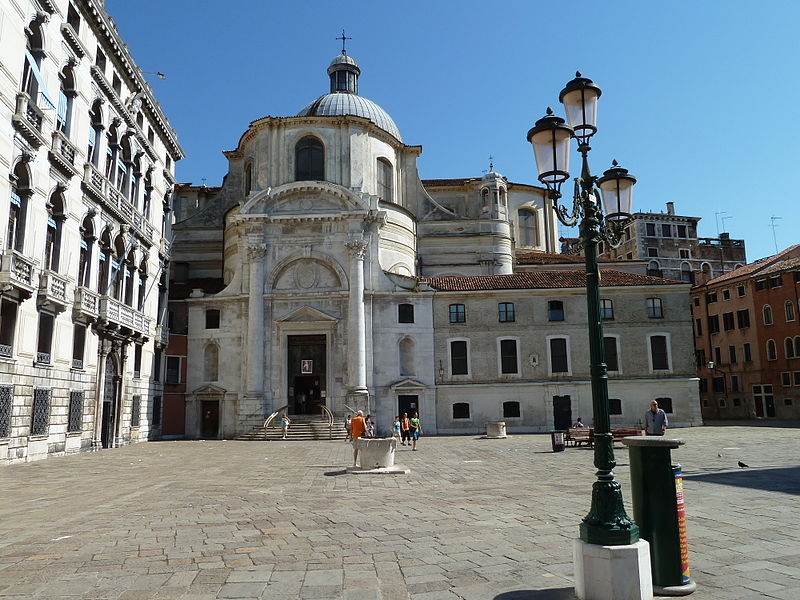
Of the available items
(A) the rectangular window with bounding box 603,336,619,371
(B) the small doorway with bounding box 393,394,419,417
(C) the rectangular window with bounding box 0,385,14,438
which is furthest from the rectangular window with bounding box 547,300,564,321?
(C) the rectangular window with bounding box 0,385,14,438

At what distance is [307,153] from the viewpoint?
43.4m

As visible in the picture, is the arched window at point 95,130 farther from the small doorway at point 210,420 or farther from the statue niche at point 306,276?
the small doorway at point 210,420

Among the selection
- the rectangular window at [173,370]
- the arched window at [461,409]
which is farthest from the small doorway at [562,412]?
the rectangular window at [173,370]

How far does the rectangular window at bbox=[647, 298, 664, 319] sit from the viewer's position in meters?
39.8

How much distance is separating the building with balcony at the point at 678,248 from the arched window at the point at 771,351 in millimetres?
19757

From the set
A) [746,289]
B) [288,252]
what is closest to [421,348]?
[288,252]

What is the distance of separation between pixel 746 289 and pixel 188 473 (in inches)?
1827

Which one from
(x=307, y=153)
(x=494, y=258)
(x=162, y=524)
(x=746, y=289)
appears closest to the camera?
(x=162, y=524)

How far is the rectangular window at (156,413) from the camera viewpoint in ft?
122

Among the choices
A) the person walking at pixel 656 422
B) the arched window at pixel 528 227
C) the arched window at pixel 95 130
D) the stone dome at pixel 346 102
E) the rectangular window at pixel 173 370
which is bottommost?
the person walking at pixel 656 422

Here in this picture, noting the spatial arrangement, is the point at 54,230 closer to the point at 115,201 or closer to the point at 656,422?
the point at 115,201

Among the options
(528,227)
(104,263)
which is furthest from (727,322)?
(104,263)

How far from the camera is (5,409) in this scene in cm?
2112

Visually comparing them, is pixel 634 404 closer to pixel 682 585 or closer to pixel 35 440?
pixel 35 440
